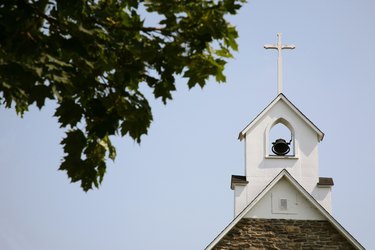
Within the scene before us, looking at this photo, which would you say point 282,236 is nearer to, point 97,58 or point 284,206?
point 284,206

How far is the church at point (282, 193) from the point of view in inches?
628

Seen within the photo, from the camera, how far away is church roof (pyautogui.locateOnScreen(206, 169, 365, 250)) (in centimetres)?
1574

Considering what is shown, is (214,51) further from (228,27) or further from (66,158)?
(66,158)

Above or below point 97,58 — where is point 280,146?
above

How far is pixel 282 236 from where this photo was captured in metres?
16.1

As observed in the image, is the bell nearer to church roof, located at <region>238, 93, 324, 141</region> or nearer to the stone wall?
church roof, located at <region>238, 93, 324, 141</region>

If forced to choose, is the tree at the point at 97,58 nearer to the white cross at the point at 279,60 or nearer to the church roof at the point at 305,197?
the church roof at the point at 305,197

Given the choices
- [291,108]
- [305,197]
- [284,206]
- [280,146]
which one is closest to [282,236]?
[284,206]

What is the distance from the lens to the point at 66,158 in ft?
16.6

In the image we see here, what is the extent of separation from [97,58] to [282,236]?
39.8 feet

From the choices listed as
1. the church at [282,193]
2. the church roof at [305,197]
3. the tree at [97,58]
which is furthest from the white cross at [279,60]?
the tree at [97,58]

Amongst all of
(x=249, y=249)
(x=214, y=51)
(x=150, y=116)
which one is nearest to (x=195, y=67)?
(x=214, y=51)

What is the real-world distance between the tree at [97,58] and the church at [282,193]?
1101 centimetres

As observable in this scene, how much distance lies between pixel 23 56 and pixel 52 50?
0.25 meters
